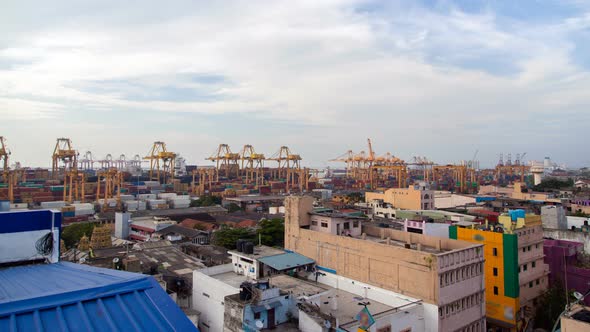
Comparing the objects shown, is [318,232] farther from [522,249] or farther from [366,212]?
[366,212]

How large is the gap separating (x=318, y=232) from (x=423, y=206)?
21.5 meters

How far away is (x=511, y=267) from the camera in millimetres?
14234

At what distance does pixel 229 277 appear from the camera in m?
Result: 14.1

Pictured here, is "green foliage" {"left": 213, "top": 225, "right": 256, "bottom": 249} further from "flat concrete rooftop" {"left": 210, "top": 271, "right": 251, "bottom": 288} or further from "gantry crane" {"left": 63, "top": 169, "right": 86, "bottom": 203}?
"gantry crane" {"left": 63, "top": 169, "right": 86, "bottom": 203}

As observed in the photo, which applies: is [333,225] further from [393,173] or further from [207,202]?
[393,173]

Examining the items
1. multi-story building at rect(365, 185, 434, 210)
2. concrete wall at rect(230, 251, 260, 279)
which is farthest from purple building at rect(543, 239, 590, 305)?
multi-story building at rect(365, 185, 434, 210)

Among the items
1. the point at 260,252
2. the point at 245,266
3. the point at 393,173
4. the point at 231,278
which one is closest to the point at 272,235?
the point at 260,252

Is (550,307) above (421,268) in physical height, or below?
below

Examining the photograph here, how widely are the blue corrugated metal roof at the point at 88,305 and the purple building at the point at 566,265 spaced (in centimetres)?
1636

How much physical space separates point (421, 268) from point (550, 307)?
22.0ft

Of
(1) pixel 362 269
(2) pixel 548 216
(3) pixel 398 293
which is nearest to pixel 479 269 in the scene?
(3) pixel 398 293

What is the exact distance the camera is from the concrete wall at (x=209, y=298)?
1215 centimetres

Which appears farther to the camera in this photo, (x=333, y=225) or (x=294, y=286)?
(x=333, y=225)

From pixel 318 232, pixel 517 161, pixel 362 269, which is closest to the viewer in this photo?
pixel 362 269
